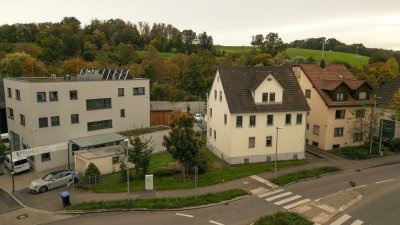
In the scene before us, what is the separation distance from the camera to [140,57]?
108000 mm

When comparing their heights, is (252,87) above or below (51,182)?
above

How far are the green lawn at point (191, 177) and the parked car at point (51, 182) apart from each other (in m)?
3.24

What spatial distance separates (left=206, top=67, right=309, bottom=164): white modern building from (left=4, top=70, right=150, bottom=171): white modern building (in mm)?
12984

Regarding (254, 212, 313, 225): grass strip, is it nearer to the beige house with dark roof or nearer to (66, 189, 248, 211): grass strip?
(66, 189, 248, 211): grass strip

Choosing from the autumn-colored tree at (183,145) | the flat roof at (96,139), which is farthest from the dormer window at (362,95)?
the flat roof at (96,139)

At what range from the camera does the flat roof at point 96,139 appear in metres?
38.5

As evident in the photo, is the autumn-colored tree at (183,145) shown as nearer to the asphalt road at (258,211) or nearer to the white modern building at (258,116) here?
the asphalt road at (258,211)

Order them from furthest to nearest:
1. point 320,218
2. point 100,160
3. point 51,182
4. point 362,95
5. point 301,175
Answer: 1. point 362,95
2. point 100,160
3. point 301,175
4. point 51,182
5. point 320,218

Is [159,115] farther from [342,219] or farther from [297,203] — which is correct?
[342,219]

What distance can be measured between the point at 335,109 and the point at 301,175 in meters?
14.0

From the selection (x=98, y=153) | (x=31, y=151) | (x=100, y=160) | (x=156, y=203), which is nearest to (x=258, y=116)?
(x=156, y=203)

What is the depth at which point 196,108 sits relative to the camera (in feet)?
241

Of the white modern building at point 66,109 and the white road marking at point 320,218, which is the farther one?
the white modern building at point 66,109

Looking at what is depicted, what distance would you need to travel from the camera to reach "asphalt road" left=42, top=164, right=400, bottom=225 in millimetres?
24625
